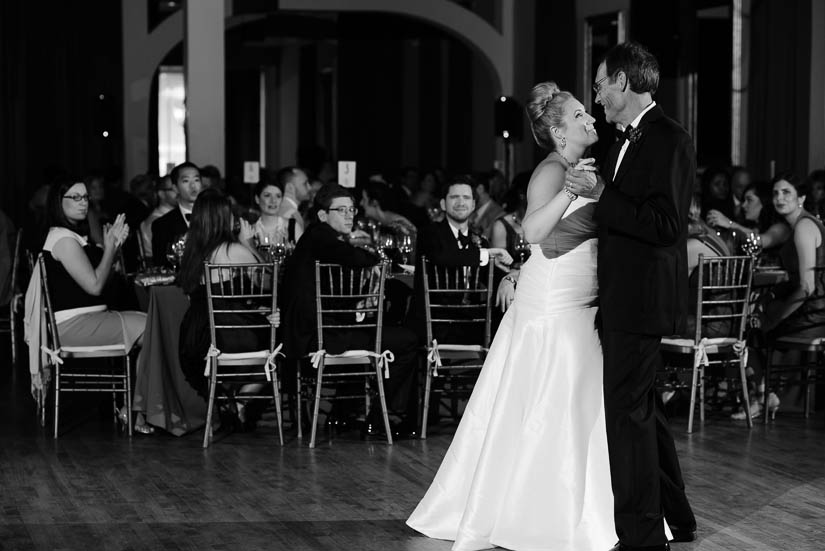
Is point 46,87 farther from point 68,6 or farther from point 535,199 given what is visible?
point 535,199

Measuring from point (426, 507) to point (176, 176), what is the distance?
409 cm

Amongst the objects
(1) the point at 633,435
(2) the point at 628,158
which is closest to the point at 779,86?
(2) the point at 628,158

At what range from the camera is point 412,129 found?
19.3 metres

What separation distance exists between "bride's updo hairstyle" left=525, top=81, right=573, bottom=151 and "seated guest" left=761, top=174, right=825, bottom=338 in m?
3.22

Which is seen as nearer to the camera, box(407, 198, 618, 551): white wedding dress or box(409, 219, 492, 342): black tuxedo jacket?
box(407, 198, 618, 551): white wedding dress

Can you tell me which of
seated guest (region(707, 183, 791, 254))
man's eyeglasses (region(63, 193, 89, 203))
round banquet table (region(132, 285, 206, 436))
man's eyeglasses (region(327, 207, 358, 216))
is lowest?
round banquet table (region(132, 285, 206, 436))

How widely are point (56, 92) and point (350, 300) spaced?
8708mm

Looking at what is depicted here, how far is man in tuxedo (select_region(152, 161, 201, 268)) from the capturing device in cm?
755

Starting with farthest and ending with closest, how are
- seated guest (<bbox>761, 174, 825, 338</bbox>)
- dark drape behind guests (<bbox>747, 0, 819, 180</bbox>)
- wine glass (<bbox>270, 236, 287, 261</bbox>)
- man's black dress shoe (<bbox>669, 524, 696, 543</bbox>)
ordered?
dark drape behind guests (<bbox>747, 0, 819, 180</bbox>) → wine glass (<bbox>270, 236, 287, 261</bbox>) → seated guest (<bbox>761, 174, 825, 338</bbox>) → man's black dress shoe (<bbox>669, 524, 696, 543</bbox>)

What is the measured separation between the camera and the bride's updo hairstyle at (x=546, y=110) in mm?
3838

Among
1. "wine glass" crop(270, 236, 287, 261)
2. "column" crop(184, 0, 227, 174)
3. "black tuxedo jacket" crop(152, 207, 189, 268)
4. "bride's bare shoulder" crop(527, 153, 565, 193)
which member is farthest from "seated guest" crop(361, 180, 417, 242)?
"bride's bare shoulder" crop(527, 153, 565, 193)

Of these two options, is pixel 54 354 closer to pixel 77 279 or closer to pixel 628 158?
pixel 77 279

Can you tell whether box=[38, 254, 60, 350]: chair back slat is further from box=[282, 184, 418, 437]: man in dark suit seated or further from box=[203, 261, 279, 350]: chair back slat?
box=[282, 184, 418, 437]: man in dark suit seated

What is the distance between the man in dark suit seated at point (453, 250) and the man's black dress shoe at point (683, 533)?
2.16 metres
